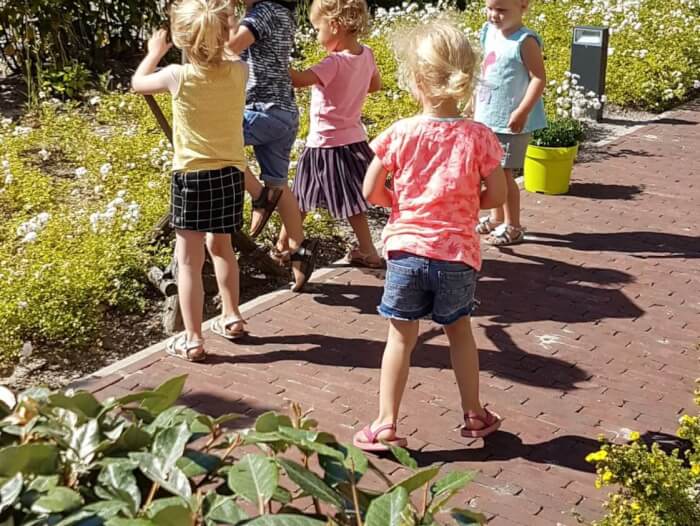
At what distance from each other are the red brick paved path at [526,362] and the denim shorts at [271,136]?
2.16 ft

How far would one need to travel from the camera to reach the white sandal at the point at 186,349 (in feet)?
15.7

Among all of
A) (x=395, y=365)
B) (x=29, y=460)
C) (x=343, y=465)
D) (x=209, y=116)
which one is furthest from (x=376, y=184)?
(x=29, y=460)

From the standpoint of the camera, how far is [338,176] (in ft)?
18.8

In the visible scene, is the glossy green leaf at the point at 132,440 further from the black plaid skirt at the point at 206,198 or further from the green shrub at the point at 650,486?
Answer: the black plaid skirt at the point at 206,198

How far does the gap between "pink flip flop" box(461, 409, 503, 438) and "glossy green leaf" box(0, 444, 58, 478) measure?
8.55ft

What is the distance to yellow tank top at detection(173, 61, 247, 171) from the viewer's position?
14.9 feet

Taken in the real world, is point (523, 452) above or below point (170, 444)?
below

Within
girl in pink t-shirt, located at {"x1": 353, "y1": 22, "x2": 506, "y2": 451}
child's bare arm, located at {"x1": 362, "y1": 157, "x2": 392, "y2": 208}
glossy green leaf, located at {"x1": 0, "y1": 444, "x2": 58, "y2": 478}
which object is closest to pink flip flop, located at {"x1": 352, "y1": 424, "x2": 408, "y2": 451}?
girl in pink t-shirt, located at {"x1": 353, "y1": 22, "x2": 506, "y2": 451}

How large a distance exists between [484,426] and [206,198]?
62.1 inches

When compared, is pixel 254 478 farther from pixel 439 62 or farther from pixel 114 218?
pixel 114 218

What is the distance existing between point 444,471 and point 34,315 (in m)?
2.13

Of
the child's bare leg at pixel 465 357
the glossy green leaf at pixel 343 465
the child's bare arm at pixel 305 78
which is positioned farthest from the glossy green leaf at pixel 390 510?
the child's bare arm at pixel 305 78

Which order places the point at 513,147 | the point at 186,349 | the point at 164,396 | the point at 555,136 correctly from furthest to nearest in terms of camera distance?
the point at 555,136 < the point at 513,147 < the point at 186,349 < the point at 164,396

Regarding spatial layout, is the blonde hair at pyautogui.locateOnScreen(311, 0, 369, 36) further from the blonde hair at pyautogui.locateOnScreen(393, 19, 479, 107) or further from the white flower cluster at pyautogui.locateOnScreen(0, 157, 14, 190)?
the white flower cluster at pyautogui.locateOnScreen(0, 157, 14, 190)
